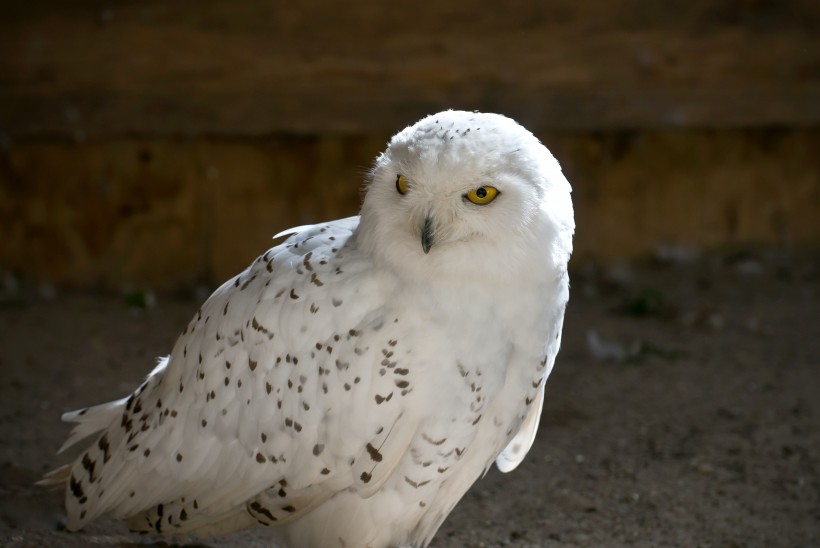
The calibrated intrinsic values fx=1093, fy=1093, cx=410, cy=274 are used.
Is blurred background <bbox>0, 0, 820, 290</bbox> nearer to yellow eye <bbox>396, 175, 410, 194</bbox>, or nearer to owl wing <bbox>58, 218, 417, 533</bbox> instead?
owl wing <bbox>58, 218, 417, 533</bbox>

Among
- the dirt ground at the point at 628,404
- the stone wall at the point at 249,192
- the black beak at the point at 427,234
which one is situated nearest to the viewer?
the black beak at the point at 427,234

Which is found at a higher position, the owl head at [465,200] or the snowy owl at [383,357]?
the owl head at [465,200]

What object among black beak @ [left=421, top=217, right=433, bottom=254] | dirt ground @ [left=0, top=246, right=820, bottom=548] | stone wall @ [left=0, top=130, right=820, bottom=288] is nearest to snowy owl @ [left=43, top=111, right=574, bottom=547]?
black beak @ [left=421, top=217, right=433, bottom=254]

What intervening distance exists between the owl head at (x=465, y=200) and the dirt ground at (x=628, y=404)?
1.07 metres

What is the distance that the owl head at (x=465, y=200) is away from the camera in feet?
8.27

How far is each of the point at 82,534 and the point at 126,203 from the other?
236 centimetres

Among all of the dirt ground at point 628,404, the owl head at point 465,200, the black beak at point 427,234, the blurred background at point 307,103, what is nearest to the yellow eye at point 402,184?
the owl head at point 465,200

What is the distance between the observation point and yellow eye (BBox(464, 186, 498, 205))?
254 cm

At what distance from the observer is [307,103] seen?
492cm

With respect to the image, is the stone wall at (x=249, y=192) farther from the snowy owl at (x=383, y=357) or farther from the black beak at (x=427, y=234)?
the black beak at (x=427, y=234)

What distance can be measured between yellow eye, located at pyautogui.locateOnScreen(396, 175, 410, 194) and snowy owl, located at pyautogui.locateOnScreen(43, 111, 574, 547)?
0.01 m

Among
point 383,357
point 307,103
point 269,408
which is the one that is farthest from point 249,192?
point 383,357

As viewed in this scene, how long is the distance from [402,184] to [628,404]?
2041 millimetres

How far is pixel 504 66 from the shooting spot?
16.4 ft
